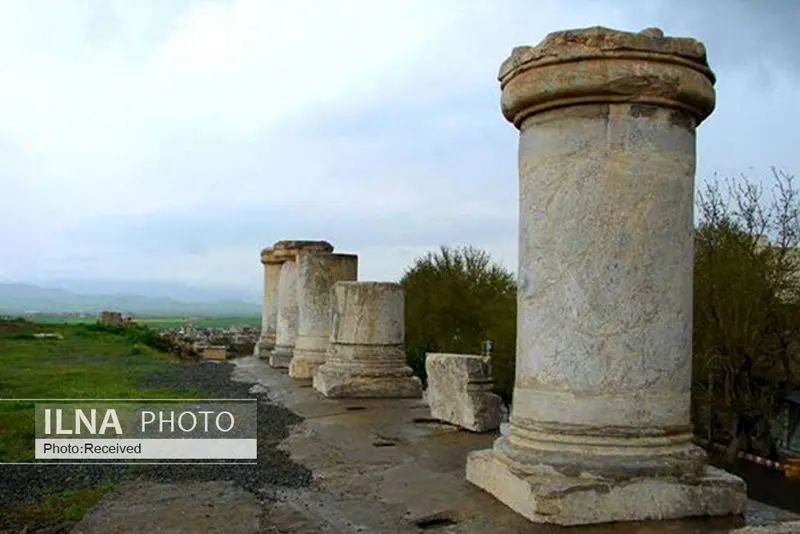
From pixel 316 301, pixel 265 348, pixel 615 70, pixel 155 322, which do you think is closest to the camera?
pixel 615 70

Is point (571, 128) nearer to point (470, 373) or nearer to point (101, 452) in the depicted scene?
point (470, 373)

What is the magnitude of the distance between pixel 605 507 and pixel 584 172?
193 centimetres

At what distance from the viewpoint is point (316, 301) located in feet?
47.2

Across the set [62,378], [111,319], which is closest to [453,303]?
[62,378]

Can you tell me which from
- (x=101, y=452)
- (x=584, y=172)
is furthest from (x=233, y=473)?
(x=584, y=172)

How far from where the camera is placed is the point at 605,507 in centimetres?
467

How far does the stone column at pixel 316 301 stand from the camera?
567 inches

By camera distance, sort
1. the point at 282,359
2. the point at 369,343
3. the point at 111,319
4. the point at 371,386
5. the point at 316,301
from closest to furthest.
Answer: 1. the point at 371,386
2. the point at 369,343
3. the point at 316,301
4. the point at 282,359
5. the point at 111,319

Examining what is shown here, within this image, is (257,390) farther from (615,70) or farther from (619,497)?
(615,70)

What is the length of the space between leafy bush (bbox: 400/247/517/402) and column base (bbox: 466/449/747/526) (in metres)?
20.0

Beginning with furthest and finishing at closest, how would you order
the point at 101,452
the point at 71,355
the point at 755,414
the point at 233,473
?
1. the point at 71,355
2. the point at 755,414
3. the point at 101,452
4. the point at 233,473

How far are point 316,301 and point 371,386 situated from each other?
127 inches

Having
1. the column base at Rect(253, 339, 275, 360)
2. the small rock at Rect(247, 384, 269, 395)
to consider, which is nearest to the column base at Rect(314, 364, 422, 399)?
the small rock at Rect(247, 384, 269, 395)

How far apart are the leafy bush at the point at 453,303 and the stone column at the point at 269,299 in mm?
6196
